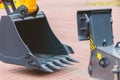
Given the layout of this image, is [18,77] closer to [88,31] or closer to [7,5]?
[7,5]

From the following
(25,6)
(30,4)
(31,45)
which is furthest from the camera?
(31,45)

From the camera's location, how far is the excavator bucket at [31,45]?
20.2ft

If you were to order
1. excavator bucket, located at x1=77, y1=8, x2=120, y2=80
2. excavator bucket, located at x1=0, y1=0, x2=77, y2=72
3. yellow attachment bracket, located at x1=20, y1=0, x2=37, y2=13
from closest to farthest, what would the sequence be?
excavator bucket, located at x1=77, y1=8, x2=120, y2=80
excavator bucket, located at x1=0, y1=0, x2=77, y2=72
yellow attachment bracket, located at x1=20, y1=0, x2=37, y2=13

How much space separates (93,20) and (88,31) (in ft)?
0.59

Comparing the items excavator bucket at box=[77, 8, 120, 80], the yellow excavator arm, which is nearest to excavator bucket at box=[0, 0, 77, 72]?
the yellow excavator arm

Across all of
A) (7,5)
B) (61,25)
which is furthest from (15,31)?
(61,25)

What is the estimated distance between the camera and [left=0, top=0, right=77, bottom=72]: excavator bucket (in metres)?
6.16

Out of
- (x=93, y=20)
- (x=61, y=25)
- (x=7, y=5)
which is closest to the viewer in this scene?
(x=93, y=20)

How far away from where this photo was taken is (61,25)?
13055 millimetres

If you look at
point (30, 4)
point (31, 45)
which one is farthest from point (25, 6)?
point (31, 45)

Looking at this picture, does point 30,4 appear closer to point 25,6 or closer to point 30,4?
point 30,4

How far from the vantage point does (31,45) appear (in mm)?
7031

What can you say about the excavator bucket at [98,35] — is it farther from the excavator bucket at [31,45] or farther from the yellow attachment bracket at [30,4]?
the yellow attachment bracket at [30,4]

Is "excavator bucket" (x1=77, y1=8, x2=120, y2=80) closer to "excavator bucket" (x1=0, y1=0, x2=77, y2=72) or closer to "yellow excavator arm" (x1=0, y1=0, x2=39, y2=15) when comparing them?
"excavator bucket" (x1=0, y1=0, x2=77, y2=72)
